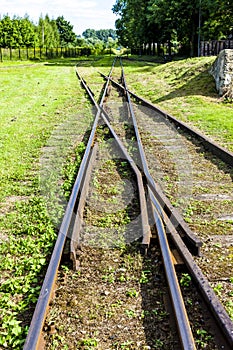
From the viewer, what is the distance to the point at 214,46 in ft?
87.0

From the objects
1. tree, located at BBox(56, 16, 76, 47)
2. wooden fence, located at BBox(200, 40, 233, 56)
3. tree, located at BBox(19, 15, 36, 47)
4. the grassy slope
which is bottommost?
the grassy slope

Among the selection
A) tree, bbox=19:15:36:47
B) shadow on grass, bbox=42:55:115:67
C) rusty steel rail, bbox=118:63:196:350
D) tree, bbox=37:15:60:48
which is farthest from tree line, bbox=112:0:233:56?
tree, bbox=37:15:60:48

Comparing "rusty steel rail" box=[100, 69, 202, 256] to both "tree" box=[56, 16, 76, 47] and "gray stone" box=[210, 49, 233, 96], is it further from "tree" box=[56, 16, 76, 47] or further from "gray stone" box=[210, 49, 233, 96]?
"tree" box=[56, 16, 76, 47]

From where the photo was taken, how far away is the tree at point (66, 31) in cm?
11325

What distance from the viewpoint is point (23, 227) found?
15.8 feet

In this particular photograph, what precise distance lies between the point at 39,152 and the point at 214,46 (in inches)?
850

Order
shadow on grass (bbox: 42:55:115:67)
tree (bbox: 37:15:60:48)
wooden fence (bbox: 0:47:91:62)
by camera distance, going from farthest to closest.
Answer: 1. tree (bbox: 37:15:60:48)
2. wooden fence (bbox: 0:47:91:62)
3. shadow on grass (bbox: 42:55:115:67)

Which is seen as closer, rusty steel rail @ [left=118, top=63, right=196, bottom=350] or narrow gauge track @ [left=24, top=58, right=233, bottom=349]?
rusty steel rail @ [left=118, top=63, right=196, bottom=350]

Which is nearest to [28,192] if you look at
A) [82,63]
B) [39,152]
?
[39,152]

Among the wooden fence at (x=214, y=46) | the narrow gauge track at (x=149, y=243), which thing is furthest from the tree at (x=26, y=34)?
the narrow gauge track at (x=149, y=243)

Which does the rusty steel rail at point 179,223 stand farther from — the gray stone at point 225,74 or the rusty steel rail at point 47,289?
the gray stone at point 225,74

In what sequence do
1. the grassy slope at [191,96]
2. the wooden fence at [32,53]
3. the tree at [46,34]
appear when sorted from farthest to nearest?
the tree at [46,34], the wooden fence at [32,53], the grassy slope at [191,96]

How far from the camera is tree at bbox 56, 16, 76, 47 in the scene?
113 metres

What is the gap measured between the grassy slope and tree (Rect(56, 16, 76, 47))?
97.7 m
